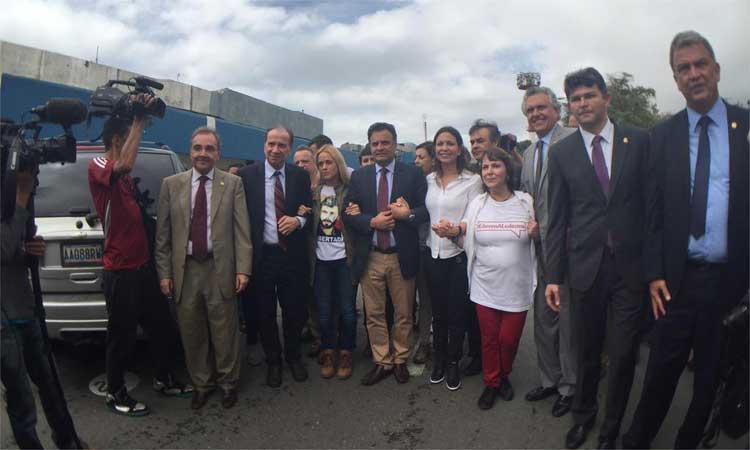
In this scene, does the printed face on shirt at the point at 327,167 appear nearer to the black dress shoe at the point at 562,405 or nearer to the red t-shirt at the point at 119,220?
the red t-shirt at the point at 119,220

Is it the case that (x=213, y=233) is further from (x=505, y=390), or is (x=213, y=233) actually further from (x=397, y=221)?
(x=505, y=390)

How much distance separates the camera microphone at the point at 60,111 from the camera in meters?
2.53

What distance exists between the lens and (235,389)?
3633mm

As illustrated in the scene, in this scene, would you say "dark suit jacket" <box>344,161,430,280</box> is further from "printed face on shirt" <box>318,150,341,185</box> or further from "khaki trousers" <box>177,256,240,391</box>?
"khaki trousers" <box>177,256,240,391</box>

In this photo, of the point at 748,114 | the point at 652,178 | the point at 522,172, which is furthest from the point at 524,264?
the point at 748,114

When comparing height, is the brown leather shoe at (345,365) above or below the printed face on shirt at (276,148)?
below

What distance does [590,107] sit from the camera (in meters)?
2.94

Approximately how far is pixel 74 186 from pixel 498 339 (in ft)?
11.8

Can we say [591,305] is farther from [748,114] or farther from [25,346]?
[25,346]

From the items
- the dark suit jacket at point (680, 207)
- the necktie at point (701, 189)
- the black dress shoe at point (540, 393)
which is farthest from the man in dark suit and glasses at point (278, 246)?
the necktie at point (701, 189)

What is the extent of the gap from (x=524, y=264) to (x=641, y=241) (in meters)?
0.85

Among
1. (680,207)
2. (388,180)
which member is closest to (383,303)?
(388,180)

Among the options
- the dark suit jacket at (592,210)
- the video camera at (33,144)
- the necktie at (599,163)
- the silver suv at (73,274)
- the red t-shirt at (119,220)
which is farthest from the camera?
the silver suv at (73,274)

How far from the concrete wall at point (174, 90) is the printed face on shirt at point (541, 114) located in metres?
9.00
